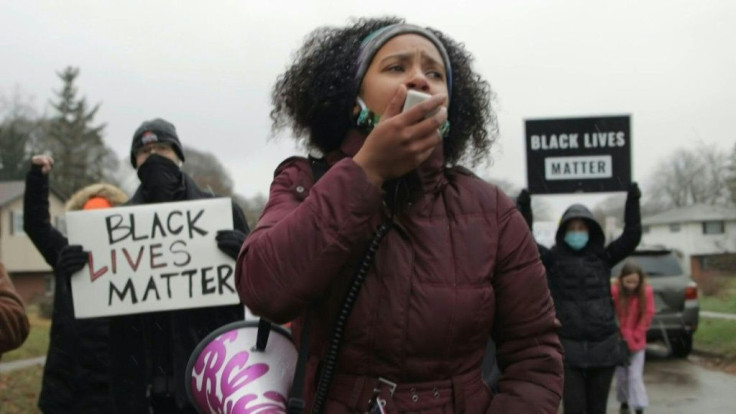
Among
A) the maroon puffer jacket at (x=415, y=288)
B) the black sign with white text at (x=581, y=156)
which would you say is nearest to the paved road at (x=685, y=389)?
A: the black sign with white text at (x=581, y=156)

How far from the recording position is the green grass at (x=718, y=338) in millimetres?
16359

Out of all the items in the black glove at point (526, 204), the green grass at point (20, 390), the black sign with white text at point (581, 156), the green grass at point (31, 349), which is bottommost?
the green grass at point (20, 390)

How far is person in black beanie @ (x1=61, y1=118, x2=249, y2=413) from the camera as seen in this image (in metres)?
4.15

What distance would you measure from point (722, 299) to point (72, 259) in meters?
31.0

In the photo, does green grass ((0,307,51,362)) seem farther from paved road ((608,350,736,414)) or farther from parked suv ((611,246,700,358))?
parked suv ((611,246,700,358))

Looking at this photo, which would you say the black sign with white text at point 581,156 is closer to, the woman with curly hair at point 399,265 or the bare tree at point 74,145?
the woman with curly hair at point 399,265

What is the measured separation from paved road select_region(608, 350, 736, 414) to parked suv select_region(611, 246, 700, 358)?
1.62 ft

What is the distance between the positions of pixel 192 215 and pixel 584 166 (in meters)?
4.73

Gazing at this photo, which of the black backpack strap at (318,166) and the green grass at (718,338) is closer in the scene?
the black backpack strap at (318,166)

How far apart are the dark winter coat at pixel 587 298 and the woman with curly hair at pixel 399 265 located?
5.41 m

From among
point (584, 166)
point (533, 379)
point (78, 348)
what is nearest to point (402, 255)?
point (533, 379)

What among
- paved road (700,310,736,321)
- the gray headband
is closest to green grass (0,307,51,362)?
the gray headband

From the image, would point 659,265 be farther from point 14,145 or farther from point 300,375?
point 14,145

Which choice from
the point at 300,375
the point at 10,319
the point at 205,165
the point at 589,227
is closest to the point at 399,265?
the point at 300,375
